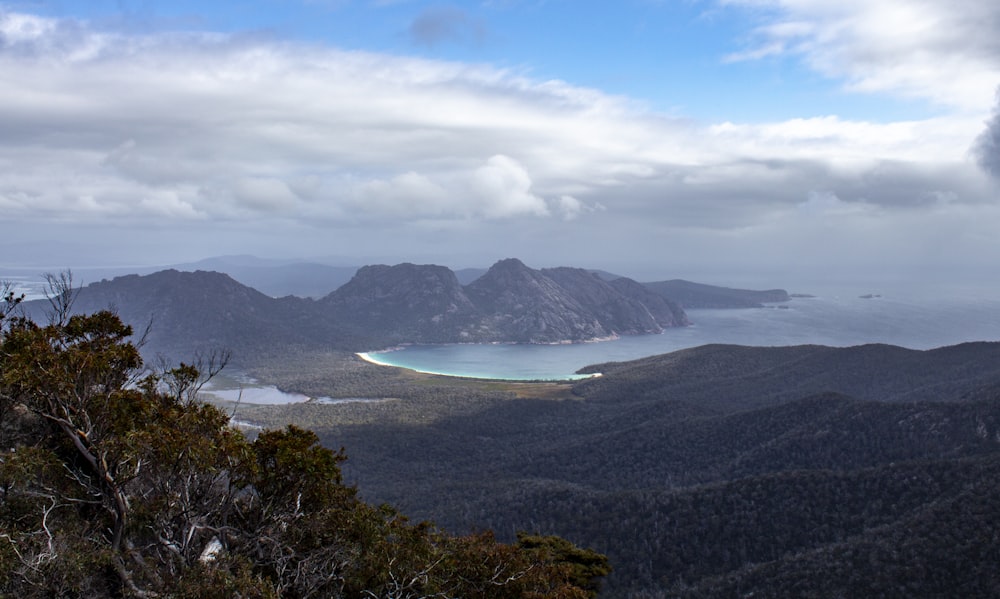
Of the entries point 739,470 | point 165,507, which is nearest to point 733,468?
point 739,470

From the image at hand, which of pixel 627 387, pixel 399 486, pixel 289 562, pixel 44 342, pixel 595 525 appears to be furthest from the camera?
pixel 627 387

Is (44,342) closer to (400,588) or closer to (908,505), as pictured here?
(400,588)

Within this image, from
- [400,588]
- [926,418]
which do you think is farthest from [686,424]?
[400,588]

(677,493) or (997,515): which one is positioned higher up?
(997,515)

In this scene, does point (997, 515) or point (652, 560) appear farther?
point (652, 560)

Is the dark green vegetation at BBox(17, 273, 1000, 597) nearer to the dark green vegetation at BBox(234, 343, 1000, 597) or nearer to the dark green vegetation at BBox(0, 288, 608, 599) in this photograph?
the dark green vegetation at BBox(234, 343, 1000, 597)

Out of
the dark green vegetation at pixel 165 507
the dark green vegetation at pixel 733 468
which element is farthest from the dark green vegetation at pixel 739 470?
the dark green vegetation at pixel 165 507
